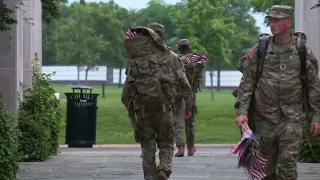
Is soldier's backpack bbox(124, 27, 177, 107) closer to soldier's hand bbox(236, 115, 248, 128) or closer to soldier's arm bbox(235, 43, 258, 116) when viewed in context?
soldier's arm bbox(235, 43, 258, 116)

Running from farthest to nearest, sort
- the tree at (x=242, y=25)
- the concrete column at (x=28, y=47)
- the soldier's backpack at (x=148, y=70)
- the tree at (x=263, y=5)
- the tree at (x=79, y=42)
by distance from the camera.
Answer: the tree at (x=242, y=25) → the tree at (x=79, y=42) → the tree at (x=263, y=5) → the concrete column at (x=28, y=47) → the soldier's backpack at (x=148, y=70)

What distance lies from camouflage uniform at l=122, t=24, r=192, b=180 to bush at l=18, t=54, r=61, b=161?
14.9 ft

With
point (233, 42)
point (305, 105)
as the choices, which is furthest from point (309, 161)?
point (233, 42)

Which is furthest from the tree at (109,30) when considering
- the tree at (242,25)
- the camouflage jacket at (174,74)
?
the camouflage jacket at (174,74)

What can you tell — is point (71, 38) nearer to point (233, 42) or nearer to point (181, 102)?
point (233, 42)

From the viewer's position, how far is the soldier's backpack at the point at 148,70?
9922mm

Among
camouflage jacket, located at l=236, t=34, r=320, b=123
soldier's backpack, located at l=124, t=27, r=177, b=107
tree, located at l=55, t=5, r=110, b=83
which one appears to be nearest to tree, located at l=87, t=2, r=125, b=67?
tree, located at l=55, t=5, r=110, b=83

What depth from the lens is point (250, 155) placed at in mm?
8711

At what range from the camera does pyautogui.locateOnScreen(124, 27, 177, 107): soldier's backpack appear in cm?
992

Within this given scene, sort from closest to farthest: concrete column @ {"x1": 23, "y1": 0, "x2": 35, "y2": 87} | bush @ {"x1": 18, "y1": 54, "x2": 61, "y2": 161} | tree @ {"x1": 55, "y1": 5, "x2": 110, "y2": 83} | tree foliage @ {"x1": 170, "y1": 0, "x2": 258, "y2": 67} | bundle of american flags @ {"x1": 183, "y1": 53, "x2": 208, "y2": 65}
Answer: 1. bush @ {"x1": 18, "y1": 54, "x2": 61, "y2": 161}
2. bundle of american flags @ {"x1": 183, "y1": 53, "x2": 208, "y2": 65}
3. concrete column @ {"x1": 23, "y1": 0, "x2": 35, "y2": 87}
4. tree foliage @ {"x1": 170, "y1": 0, "x2": 258, "y2": 67}
5. tree @ {"x1": 55, "y1": 5, "x2": 110, "y2": 83}

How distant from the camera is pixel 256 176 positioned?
881 centimetres

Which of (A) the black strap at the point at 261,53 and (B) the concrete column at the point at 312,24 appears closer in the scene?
(A) the black strap at the point at 261,53

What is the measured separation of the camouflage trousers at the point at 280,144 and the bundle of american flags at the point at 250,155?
7 centimetres

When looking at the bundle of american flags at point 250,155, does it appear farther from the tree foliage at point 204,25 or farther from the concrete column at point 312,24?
the tree foliage at point 204,25
